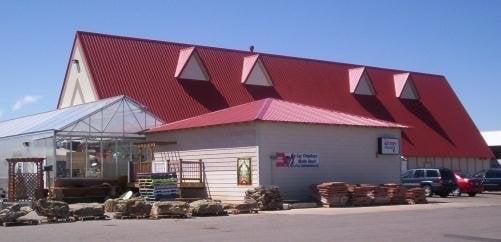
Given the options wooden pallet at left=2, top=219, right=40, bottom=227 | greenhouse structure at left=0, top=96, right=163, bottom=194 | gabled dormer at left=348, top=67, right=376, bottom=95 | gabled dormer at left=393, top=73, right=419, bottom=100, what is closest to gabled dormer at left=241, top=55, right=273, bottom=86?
gabled dormer at left=348, top=67, right=376, bottom=95

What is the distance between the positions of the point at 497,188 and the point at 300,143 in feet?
65.4

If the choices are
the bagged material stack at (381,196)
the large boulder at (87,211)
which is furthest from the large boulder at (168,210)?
the bagged material stack at (381,196)

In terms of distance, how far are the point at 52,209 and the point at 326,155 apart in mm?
13711

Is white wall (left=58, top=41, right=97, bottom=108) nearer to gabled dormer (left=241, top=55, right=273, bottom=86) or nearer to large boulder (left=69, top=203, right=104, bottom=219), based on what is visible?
gabled dormer (left=241, top=55, right=273, bottom=86)

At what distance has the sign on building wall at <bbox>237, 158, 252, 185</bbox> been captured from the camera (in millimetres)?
27703

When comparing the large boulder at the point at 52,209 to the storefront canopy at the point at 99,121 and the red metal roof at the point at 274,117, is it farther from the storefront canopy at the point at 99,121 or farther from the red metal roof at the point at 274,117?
the red metal roof at the point at 274,117

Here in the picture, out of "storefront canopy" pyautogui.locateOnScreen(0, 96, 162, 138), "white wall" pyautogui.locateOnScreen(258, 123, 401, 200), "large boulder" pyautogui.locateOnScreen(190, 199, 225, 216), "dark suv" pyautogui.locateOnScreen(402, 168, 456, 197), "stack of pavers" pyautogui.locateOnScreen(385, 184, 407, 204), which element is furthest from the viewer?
"dark suv" pyautogui.locateOnScreen(402, 168, 456, 197)

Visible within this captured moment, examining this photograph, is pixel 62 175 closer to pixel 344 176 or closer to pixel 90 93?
pixel 90 93

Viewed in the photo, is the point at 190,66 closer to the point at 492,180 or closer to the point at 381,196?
the point at 381,196

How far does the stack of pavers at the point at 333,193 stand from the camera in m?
27.6

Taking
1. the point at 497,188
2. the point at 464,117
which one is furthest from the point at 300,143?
the point at 464,117

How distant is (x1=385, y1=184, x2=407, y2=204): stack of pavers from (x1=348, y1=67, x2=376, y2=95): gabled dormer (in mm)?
20467

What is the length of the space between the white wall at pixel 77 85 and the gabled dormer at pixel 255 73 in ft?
35.2

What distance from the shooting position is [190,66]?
42531 mm
